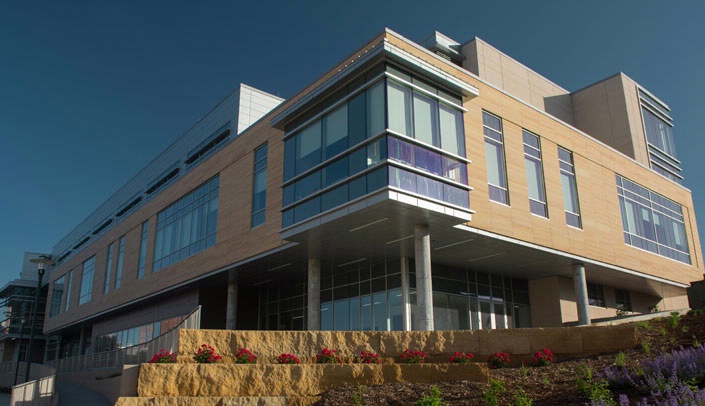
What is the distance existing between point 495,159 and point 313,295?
925 centimetres

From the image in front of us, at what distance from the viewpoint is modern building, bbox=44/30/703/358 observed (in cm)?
2092

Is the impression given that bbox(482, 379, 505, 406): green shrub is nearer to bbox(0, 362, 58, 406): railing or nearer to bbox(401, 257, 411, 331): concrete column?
bbox(0, 362, 58, 406): railing

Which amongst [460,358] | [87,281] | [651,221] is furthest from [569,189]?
[87,281]

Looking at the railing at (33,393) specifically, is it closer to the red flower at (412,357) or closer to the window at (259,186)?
the red flower at (412,357)

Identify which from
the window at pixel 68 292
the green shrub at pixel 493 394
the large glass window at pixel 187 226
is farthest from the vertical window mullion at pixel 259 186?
the window at pixel 68 292

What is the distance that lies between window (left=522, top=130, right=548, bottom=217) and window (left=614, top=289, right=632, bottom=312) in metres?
11.7

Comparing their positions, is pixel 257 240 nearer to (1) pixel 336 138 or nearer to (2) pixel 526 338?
(1) pixel 336 138

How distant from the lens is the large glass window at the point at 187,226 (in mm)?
31578

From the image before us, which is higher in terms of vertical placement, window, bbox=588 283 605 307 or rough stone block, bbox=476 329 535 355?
window, bbox=588 283 605 307

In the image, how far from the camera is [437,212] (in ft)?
66.6

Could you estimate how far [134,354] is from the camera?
785 inches

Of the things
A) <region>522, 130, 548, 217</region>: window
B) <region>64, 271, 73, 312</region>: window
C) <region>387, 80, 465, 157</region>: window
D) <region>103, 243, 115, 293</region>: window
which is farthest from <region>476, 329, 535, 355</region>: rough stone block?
<region>64, 271, 73, 312</region>: window

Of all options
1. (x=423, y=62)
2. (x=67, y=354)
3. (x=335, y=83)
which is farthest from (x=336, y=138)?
(x=67, y=354)

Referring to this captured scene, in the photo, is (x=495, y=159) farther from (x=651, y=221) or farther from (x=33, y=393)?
(x=33, y=393)
